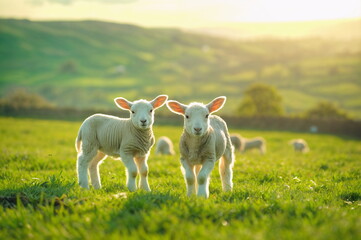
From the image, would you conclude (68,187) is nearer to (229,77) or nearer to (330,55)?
(229,77)

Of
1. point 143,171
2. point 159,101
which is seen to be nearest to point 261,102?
point 159,101

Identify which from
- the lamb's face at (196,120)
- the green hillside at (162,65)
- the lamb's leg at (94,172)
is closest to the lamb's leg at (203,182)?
the lamb's face at (196,120)

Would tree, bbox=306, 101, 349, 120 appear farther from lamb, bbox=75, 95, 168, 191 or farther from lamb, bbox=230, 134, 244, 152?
lamb, bbox=75, 95, 168, 191

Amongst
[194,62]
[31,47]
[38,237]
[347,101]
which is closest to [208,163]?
[38,237]

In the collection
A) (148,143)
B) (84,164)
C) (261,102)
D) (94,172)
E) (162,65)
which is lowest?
(261,102)

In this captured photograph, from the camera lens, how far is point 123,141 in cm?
747

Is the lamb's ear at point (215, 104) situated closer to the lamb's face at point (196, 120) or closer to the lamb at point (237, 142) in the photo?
the lamb's face at point (196, 120)

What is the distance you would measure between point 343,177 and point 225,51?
413 ft

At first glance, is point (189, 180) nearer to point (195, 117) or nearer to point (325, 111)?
point (195, 117)

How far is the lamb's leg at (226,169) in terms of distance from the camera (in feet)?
24.8

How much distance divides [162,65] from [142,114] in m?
114

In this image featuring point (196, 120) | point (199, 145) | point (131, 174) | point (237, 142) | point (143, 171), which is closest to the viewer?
point (196, 120)

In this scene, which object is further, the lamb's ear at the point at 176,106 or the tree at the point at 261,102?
the tree at the point at 261,102

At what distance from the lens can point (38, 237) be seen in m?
4.29
